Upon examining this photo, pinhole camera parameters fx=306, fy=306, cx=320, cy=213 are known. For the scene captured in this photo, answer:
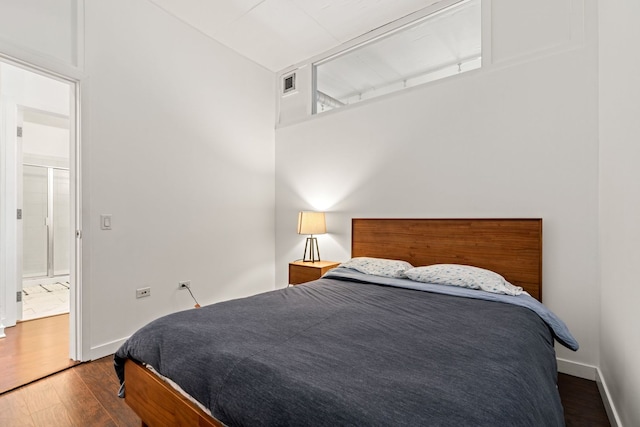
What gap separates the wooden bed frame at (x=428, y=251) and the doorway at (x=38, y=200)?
1.44m

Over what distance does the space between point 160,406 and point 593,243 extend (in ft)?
8.90

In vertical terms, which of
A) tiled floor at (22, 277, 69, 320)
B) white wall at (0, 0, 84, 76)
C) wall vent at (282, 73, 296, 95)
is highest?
wall vent at (282, 73, 296, 95)

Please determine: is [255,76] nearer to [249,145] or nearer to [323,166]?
[249,145]

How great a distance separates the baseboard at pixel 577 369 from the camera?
207cm

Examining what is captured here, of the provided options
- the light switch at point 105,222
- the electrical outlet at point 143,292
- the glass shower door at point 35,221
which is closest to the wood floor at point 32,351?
the electrical outlet at point 143,292

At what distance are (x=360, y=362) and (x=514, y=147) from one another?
214 cm

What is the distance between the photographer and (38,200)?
4.95 m

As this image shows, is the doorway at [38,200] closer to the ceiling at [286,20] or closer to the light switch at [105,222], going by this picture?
the light switch at [105,222]

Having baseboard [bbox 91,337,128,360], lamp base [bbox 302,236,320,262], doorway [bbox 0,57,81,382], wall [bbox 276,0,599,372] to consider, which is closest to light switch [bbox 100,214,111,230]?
doorway [bbox 0,57,81,382]

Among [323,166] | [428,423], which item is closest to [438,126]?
[323,166]

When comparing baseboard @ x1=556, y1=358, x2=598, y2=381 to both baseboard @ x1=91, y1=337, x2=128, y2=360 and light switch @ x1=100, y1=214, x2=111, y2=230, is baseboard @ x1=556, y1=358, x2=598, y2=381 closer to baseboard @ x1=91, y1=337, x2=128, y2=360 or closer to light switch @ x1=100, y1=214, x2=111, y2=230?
baseboard @ x1=91, y1=337, x2=128, y2=360

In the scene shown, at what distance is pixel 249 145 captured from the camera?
148 inches

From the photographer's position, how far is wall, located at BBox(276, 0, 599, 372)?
2.11 meters

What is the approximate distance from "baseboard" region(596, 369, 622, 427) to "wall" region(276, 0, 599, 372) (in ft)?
0.35
